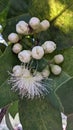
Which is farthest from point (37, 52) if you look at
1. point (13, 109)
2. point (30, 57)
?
point (13, 109)

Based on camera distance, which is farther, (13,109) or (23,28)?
(13,109)

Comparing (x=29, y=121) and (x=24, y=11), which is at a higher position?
(x=24, y=11)

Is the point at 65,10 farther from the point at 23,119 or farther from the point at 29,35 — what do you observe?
the point at 23,119

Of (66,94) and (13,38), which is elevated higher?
(13,38)

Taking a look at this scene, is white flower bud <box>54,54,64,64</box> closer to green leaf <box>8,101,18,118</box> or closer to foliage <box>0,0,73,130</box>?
foliage <box>0,0,73,130</box>

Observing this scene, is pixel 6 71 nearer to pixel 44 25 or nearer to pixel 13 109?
pixel 44 25

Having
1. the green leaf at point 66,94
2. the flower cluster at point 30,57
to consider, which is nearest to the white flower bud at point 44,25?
the flower cluster at point 30,57

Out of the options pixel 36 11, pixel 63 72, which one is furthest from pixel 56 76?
pixel 36 11

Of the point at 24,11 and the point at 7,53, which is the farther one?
the point at 24,11
